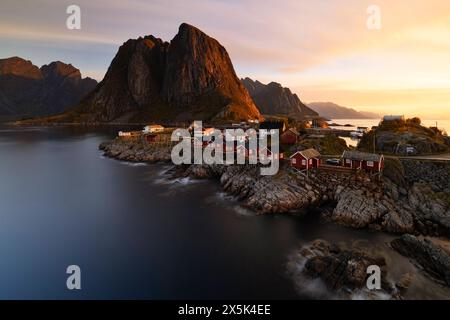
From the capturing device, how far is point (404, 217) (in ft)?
107

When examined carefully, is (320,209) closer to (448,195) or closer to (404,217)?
(404,217)

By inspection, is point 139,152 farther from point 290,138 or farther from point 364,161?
point 364,161

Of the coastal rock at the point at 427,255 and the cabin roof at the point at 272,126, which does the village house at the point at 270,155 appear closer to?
the coastal rock at the point at 427,255

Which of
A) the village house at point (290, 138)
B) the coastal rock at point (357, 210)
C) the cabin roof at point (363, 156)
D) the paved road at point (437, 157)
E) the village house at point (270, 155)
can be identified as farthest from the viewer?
the village house at point (290, 138)

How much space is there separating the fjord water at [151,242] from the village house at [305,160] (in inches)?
381

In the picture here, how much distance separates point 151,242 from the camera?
31.8 metres

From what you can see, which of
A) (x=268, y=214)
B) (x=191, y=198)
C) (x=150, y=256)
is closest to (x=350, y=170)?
(x=268, y=214)

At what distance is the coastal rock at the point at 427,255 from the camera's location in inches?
915

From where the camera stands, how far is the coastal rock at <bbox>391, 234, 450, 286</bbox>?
76.2ft

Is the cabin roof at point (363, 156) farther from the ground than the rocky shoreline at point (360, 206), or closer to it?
farther from the ground

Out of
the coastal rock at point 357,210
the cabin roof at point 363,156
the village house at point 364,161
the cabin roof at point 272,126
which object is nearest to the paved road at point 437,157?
the village house at point 364,161

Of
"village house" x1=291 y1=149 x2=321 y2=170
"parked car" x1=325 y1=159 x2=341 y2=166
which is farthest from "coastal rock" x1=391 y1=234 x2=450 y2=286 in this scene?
"parked car" x1=325 y1=159 x2=341 y2=166

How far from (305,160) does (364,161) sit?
839 cm
